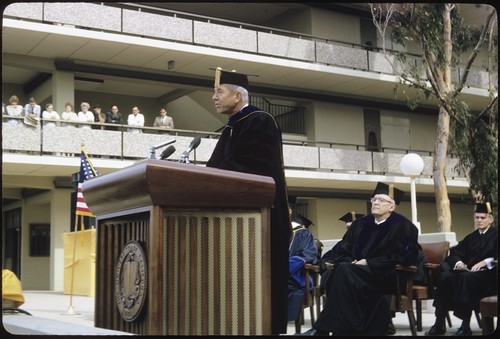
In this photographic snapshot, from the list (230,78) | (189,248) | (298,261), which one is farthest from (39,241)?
(189,248)

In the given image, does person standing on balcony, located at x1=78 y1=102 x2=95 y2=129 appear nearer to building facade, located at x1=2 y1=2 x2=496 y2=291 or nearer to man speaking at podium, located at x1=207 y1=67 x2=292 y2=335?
building facade, located at x1=2 y1=2 x2=496 y2=291

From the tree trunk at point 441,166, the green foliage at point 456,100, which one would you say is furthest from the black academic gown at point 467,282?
the tree trunk at point 441,166

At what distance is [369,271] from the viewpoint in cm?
831

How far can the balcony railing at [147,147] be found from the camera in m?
21.3

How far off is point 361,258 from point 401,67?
19323 mm

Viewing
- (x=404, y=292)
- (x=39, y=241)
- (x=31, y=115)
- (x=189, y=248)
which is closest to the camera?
(x=189, y=248)

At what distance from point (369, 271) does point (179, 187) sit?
4.61m

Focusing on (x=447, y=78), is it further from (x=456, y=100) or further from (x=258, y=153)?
(x=258, y=153)

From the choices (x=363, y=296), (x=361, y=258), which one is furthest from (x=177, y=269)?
(x=361, y=258)

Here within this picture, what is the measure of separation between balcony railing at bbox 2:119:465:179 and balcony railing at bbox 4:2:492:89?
277 cm

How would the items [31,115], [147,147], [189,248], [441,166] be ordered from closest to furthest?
[189,248] → [31,115] → [147,147] → [441,166]

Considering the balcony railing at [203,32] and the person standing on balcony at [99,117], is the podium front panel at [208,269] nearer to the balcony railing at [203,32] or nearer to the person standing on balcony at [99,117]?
the balcony railing at [203,32]

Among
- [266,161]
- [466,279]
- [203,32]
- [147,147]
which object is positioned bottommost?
[466,279]

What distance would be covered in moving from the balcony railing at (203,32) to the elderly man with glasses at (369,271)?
14207 mm
